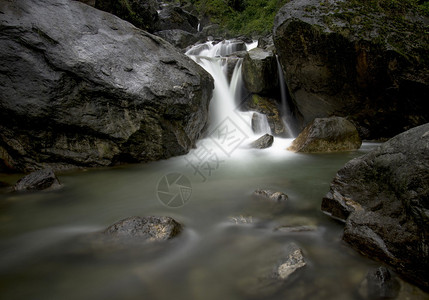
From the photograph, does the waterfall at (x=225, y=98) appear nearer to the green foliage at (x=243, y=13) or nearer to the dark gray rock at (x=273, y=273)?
the dark gray rock at (x=273, y=273)

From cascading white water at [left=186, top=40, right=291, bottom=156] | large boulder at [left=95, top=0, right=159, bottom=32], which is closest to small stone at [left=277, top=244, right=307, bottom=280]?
cascading white water at [left=186, top=40, right=291, bottom=156]

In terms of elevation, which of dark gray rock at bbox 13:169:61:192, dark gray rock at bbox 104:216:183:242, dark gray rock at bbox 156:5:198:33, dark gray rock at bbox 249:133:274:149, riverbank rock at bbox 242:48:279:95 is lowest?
dark gray rock at bbox 249:133:274:149

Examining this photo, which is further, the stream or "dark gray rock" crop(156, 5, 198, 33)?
"dark gray rock" crop(156, 5, 198, 33)

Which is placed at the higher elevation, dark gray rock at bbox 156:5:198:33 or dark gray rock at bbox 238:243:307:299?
dark gray rock at bbox 156:5:198:33

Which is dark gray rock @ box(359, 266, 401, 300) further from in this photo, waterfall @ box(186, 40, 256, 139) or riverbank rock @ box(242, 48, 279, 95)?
riverbank rock @ box(242, 48, 279, 95)

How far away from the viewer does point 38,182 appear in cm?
404

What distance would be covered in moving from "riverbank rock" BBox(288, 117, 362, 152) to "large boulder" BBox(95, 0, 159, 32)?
26.7 feet

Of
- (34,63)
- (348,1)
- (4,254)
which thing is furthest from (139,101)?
(348,1)

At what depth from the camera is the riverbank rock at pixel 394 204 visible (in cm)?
193

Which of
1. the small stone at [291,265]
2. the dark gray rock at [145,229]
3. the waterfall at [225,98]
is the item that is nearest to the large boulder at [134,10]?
the waterfall at [225,98]

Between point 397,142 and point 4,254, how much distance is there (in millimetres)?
3864

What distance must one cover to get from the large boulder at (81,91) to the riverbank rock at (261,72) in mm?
3637

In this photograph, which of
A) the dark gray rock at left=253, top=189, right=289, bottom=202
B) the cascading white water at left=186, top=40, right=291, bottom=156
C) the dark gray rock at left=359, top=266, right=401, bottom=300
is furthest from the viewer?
the cascading white water at left=186, top=40, right=291, bottom=156

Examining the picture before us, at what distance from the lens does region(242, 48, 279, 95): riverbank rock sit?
8867mm
